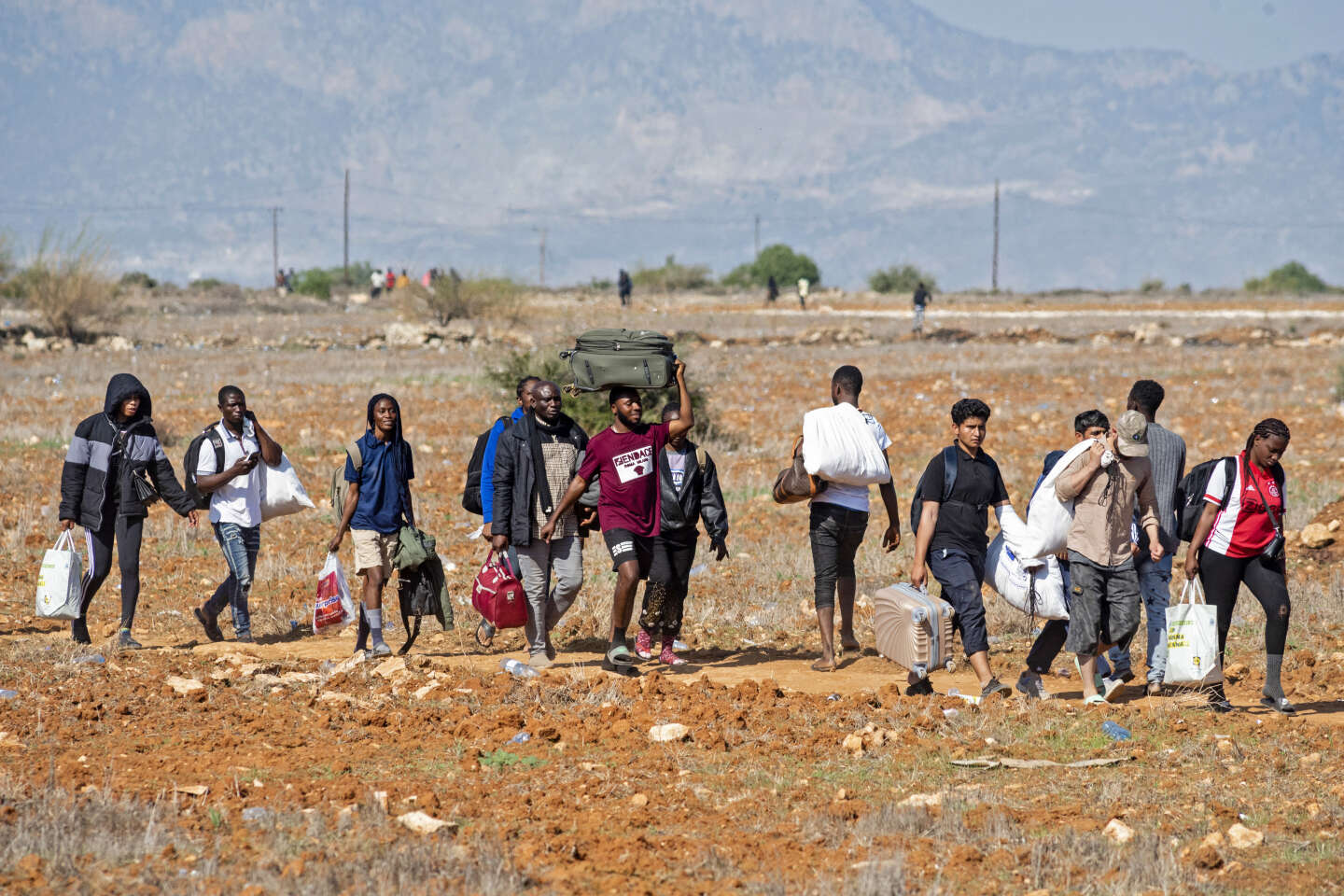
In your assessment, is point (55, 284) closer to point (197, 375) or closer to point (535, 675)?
point (197, 375)

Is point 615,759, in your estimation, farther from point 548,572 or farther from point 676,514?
point 676,514

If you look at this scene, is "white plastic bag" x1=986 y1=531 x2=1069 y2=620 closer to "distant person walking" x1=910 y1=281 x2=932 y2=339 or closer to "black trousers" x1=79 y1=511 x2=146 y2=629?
"black trousers" x1=79 y1=511 x2=146 y2=629

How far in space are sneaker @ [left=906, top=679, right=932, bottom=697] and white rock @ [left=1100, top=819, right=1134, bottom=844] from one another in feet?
7.30

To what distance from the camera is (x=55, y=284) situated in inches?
1564

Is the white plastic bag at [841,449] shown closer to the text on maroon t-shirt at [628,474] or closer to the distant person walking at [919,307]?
the text on maroon t-shirt at [628,474]

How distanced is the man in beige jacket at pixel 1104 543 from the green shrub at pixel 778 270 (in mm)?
82519

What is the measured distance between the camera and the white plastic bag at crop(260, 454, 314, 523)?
30.9ft

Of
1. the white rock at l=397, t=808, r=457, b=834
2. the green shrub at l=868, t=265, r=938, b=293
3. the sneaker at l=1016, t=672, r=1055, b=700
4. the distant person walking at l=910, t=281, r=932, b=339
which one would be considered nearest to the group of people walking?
the sneaker at l=1016, t=672, r=1055, b=700

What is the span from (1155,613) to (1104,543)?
1160 mm

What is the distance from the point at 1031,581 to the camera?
299 inches

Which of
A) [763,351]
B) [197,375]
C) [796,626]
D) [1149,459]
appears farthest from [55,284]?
[1149,459]

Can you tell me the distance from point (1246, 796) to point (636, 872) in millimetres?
2628

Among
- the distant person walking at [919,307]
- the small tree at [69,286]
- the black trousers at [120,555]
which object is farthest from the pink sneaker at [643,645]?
the small tree at [69,286]

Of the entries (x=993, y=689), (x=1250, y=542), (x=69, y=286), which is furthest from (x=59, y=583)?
(x=69, y=286)
